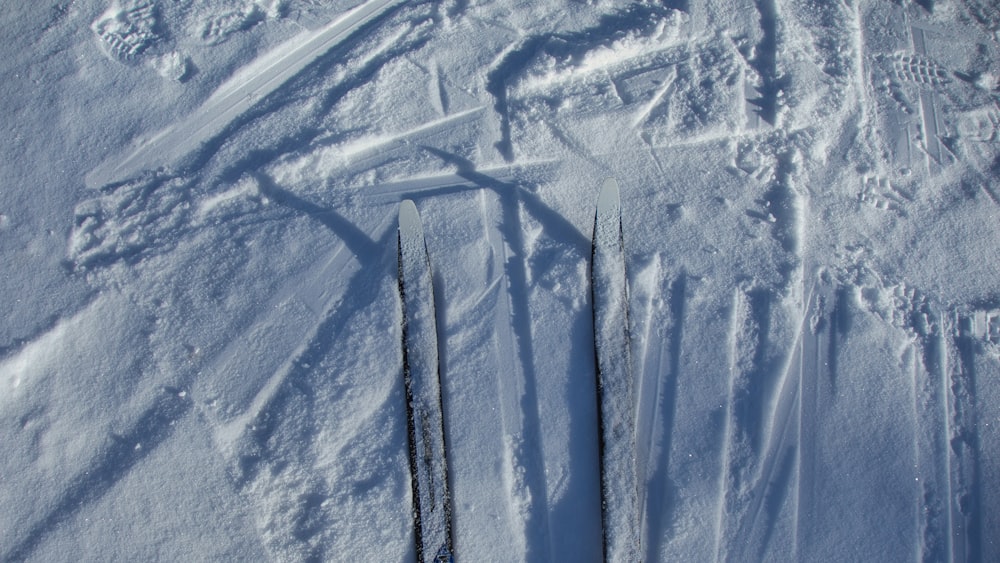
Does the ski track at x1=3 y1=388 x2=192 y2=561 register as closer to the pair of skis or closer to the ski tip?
the pair of skis

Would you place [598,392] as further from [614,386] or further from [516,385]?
[516,385]

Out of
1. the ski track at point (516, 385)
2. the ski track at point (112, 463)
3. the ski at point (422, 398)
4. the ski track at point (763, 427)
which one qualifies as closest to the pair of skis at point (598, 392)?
the ski at point (422, 398)

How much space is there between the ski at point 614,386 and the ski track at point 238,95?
162 cm

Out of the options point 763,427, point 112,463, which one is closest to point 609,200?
point 763,427

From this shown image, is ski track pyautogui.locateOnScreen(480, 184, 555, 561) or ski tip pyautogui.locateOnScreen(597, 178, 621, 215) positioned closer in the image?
ski track pyautogui.locateOnScreen(480, 184, 555, 561)

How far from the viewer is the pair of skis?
2.47 metres

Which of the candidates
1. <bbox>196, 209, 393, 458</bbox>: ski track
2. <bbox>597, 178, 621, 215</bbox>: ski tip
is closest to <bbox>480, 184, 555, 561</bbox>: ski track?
<bbox>597, 178, 621, 215</bbox>: ski tip

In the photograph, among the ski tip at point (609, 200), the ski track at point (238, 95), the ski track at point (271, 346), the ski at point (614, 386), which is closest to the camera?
the ski at point (614, 386)

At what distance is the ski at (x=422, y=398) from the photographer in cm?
248

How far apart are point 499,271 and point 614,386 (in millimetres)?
730

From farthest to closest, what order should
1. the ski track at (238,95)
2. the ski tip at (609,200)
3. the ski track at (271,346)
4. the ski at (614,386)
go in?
the ski track at (238,95) < the ski tip at (609,200) < the ski track at (271,346) < the ski at (614,386)

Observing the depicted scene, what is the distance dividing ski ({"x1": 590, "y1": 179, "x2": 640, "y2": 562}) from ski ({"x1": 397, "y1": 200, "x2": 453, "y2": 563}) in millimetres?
667

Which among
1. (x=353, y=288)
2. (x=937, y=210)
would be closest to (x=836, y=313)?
(x=937, y=210)

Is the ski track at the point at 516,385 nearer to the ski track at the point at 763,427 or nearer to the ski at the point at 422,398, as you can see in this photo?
the ski at the point at 422,398
